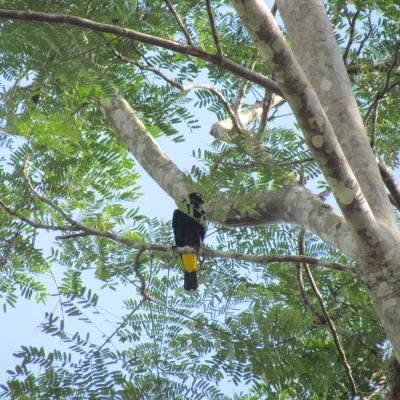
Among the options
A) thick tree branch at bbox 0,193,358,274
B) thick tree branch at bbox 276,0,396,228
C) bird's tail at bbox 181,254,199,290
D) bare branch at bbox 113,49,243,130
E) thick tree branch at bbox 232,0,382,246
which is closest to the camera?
thick tree branch at bbox 232,0,382,246

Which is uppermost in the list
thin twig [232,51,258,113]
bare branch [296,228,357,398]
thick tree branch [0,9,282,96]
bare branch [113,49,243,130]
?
thin twig [232,51,258,113]

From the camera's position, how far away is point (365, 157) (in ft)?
9.93

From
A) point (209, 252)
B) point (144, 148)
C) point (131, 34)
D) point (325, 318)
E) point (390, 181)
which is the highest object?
point (144, 148)

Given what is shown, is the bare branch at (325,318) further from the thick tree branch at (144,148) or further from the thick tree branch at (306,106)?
the thick tree branch at (306,106)

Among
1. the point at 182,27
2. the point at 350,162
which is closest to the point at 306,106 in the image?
the point at 350,162

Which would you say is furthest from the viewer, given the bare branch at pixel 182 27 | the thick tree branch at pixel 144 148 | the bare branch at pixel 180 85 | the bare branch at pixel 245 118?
the bare branch at pixel 245 118

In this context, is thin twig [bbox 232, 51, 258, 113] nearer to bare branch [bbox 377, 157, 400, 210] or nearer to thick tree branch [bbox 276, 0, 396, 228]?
thick tree branch [bbox 276, 0, 396, 228]

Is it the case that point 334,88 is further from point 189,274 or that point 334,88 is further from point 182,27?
point 189,274

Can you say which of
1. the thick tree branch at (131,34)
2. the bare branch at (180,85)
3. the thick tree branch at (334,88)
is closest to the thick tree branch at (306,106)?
the thick tree branch at (334,88)

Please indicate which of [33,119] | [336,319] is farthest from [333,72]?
[336,319]

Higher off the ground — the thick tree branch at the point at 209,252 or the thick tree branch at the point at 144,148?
the thick tree branch at the point at 144,148

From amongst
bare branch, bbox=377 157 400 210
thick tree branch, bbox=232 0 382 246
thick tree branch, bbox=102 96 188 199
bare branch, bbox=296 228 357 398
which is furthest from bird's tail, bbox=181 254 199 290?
thick tree branch, bbox=232 0 382 246

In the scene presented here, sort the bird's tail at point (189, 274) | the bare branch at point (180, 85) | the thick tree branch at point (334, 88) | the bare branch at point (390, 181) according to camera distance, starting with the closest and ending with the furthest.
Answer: the thick tree branch at point (334, 88)
the bare branch at point (390, 181)
the bare branch at point (180, 85)
the bird's tail at point (189, 274)

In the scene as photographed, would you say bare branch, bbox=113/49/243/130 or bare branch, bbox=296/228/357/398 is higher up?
bare branch, bbox=113/49/243/130
